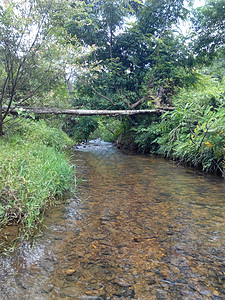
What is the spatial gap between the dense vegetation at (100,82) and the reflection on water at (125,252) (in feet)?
1.73

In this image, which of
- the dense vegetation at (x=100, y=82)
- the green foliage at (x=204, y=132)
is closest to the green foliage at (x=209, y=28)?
the dense vegetation at (x=100, y=82)

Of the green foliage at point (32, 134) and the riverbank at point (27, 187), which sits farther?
the green foliage at point (32, 134)

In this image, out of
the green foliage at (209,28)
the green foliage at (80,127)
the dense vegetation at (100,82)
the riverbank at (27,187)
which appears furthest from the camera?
the green foliage at (80,127)

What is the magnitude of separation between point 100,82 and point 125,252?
864 cm

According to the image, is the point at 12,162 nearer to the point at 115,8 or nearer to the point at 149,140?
the point at 149,140

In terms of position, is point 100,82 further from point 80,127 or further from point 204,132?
point 204,132

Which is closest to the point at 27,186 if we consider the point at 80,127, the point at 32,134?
the point at 32,134

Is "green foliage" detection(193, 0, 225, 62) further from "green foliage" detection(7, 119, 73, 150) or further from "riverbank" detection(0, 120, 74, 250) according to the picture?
"riverbank" detection(0, 120, 74, 250)

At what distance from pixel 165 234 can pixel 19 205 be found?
1.63 metres

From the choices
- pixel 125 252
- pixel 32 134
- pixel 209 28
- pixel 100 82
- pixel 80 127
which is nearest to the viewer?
pixel 125 252

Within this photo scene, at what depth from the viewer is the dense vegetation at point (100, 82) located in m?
3.30

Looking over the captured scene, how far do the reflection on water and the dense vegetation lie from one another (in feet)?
1.73

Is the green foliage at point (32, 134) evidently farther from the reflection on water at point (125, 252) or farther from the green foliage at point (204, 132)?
the green foliage at point (204, 132)

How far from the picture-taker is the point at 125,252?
1.95m
